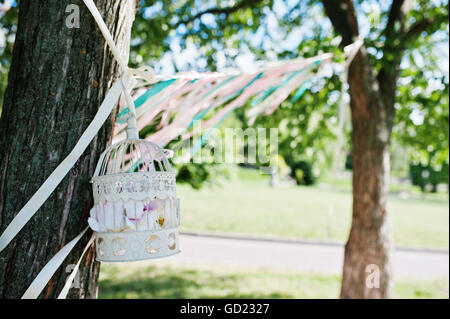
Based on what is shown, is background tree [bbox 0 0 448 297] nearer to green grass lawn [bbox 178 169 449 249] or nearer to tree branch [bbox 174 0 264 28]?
tree branch [bbox 174 0 264 28]

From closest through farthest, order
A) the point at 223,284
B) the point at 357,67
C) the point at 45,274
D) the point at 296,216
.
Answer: the point at 45,274
the point at 357,67
the point at 223,284
the point at 296,216

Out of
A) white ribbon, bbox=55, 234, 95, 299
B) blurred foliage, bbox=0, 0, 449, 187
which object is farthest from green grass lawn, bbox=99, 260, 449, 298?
white ribbon, bbox=55, 234, 95, 299

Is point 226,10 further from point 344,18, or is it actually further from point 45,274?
point 45,274

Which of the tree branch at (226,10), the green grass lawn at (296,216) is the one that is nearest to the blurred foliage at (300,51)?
the tree branch at (226,10)

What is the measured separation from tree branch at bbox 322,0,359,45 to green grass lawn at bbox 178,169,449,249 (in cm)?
406

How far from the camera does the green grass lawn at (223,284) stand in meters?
6.00

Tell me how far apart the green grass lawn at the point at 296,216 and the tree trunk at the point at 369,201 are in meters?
3.57

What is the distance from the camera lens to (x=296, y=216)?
44.5 ft

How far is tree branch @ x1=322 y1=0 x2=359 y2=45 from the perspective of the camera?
4.27 metres

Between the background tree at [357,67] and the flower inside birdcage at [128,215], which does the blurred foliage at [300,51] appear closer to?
the background tree at [357,67]

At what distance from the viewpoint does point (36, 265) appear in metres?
1.32

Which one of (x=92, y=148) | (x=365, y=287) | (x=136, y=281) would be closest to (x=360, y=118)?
(x=365, y=287)

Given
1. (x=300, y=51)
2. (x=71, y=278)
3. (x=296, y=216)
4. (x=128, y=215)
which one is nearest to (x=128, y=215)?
(x=128, y=215)

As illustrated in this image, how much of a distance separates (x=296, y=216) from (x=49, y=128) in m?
12.7
